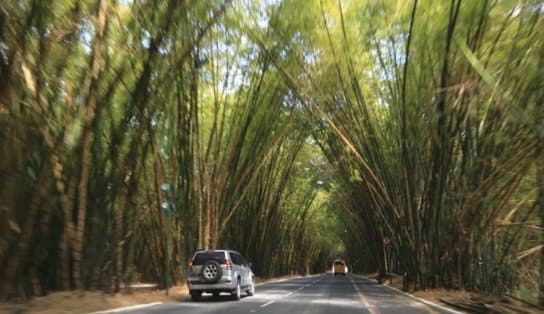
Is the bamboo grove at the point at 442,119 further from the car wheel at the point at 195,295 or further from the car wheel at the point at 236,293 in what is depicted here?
the car wheel at the point at 195,295

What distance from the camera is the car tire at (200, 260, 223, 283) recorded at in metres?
13.1

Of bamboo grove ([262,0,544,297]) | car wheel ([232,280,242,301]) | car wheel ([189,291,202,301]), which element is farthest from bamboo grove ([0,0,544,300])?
car wheel ([232,280,242,301])

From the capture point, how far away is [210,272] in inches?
518

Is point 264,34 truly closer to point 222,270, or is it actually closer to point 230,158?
point 230,158

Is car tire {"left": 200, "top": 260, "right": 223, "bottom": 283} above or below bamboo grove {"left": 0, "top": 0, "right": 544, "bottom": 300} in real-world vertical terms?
below

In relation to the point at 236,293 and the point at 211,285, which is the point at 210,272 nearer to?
the point at 211,285

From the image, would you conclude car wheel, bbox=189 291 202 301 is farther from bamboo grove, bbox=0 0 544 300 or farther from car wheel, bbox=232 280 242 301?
bamboo grove, bbox=0 0 544 300

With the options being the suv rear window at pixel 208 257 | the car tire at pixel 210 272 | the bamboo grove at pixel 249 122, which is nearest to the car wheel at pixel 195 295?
the car tire at pixel 210 272

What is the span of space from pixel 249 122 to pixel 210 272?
5.28 metres

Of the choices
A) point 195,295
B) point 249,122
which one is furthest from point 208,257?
point 249,122

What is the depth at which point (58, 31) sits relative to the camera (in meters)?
8.58

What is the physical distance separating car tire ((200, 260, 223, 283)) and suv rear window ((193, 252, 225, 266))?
26cm

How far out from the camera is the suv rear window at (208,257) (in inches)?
528

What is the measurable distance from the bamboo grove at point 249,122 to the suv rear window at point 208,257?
5.56ft
